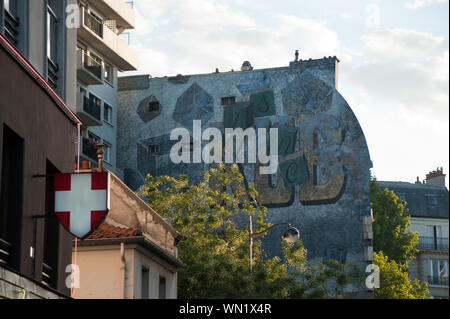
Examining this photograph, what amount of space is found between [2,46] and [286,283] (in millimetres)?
25057

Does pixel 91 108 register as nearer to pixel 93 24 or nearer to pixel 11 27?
pixel 93 24

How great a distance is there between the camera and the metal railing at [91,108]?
46.6 metres

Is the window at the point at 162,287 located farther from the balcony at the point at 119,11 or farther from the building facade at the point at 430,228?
the building facade at the point at 430,228

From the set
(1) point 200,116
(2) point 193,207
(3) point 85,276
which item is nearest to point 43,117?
(3) point 85,276

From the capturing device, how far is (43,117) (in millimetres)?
14836

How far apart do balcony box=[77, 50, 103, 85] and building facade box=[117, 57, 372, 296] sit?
5.57 metres

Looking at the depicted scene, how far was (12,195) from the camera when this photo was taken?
13.6 meters

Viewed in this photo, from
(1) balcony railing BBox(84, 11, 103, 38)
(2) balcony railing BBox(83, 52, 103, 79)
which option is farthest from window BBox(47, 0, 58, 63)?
(1) balcony railing BBox(84, 11, 103, 38)

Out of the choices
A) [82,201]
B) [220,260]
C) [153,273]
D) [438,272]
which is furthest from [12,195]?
[438,272]

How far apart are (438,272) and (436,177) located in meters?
11.9

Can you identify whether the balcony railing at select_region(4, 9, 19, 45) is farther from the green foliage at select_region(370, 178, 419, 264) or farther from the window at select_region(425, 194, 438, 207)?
the window at select_region(425, 194, 438, 207)

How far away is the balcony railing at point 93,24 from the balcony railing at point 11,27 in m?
33.0
